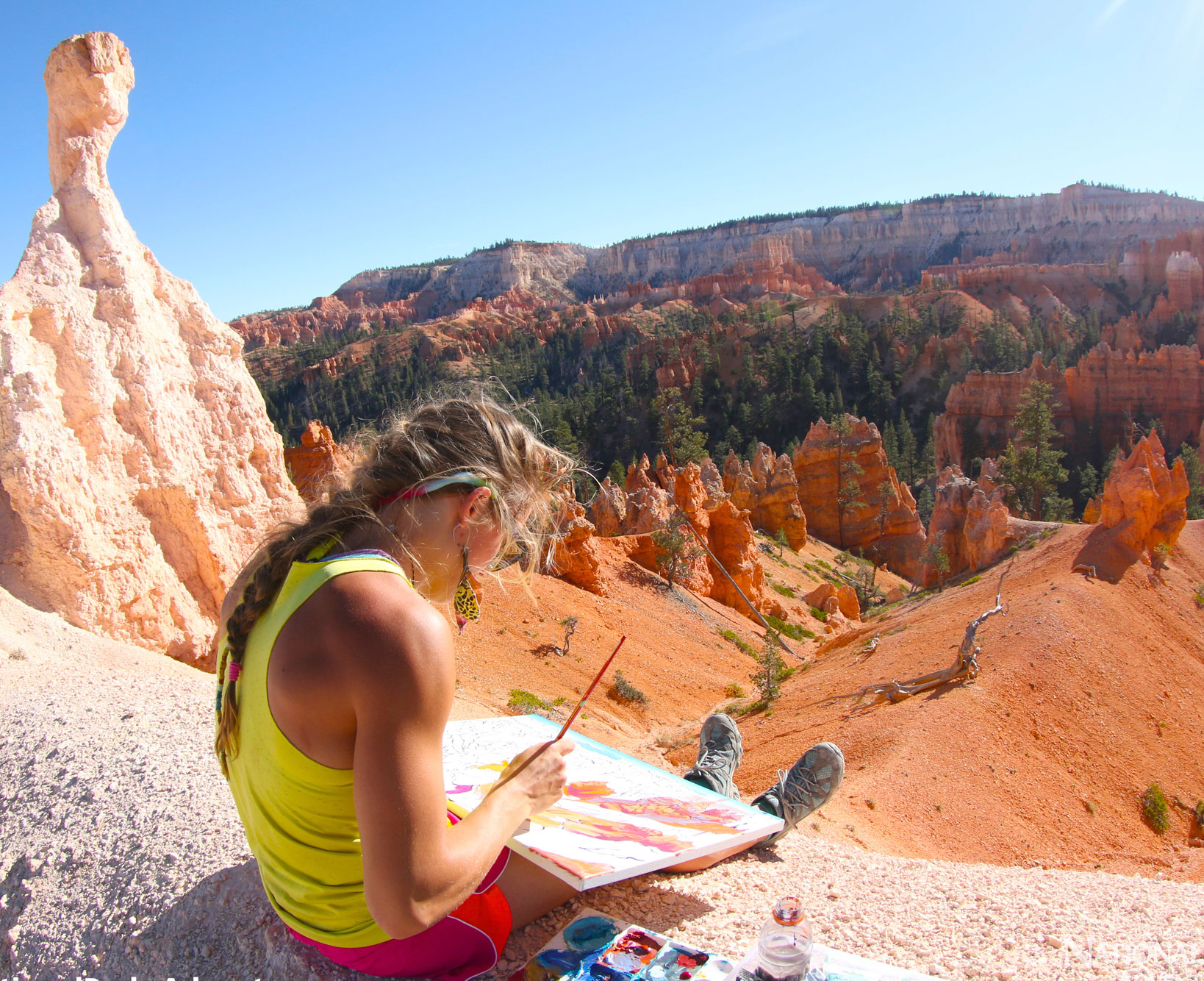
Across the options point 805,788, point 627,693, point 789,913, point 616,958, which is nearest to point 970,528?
point 627,693

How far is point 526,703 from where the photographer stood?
884 centimetres

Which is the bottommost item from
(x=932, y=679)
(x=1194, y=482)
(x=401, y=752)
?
(x=1194, y=482)

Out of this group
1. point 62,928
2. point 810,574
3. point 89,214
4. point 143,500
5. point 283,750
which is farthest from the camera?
point 810,574

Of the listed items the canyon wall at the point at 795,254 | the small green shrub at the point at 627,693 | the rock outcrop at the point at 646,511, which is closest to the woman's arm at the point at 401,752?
the small green shrub at the point at 627,693

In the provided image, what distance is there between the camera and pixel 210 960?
2223mm

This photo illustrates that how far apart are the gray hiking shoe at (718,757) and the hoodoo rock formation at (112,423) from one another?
4140 mm

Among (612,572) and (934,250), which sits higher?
(934,250)

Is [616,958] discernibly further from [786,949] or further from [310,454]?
A: [310,454]

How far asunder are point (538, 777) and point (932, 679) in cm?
888

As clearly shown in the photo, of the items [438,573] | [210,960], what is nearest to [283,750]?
[438,573]

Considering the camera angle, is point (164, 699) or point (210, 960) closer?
point (210, 960)

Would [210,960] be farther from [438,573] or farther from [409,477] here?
[409,477]

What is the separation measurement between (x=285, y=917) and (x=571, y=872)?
2.34ft

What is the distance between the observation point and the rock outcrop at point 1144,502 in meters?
13.3
